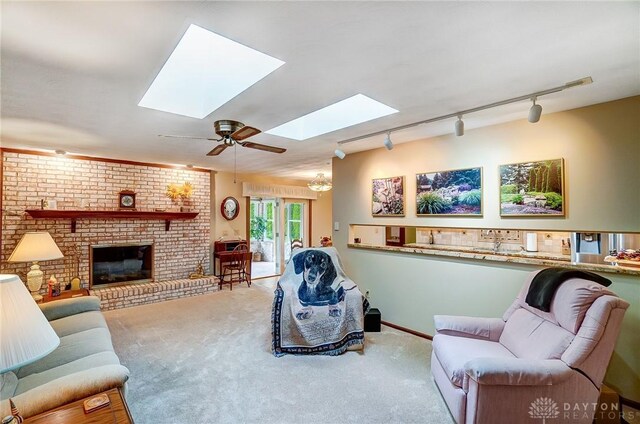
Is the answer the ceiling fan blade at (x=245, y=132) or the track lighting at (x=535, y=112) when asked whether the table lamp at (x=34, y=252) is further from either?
the track lighting at (x=535, y=112)

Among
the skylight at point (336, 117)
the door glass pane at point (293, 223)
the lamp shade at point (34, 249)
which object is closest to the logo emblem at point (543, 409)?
the skylight at point (336, 117)

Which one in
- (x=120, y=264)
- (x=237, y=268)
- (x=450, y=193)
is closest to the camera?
(x=450, y=193)

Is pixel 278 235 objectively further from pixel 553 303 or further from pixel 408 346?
pixel 553 303

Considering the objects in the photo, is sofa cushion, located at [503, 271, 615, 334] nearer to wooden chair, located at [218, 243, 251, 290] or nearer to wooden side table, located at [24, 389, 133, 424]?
wooden side table, located at [24, 389, 133, 424]

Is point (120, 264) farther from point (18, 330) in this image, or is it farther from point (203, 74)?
point (18, 330)

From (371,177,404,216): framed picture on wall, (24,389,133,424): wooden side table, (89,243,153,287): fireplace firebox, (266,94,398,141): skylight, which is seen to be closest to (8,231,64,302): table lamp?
(89,243,153,287): fireplace firebox

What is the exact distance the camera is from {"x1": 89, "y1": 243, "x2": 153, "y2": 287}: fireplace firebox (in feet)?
15.9

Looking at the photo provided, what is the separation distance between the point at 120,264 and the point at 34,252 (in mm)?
1798

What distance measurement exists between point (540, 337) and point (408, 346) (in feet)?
4.76

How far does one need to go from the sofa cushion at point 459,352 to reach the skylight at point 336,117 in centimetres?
199

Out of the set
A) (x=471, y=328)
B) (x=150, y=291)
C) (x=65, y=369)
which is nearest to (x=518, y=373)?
(x=471, y=328)

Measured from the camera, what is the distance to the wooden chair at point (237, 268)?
5.97 metres

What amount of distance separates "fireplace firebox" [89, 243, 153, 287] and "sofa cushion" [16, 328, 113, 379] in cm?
280

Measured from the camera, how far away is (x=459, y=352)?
2.17m
